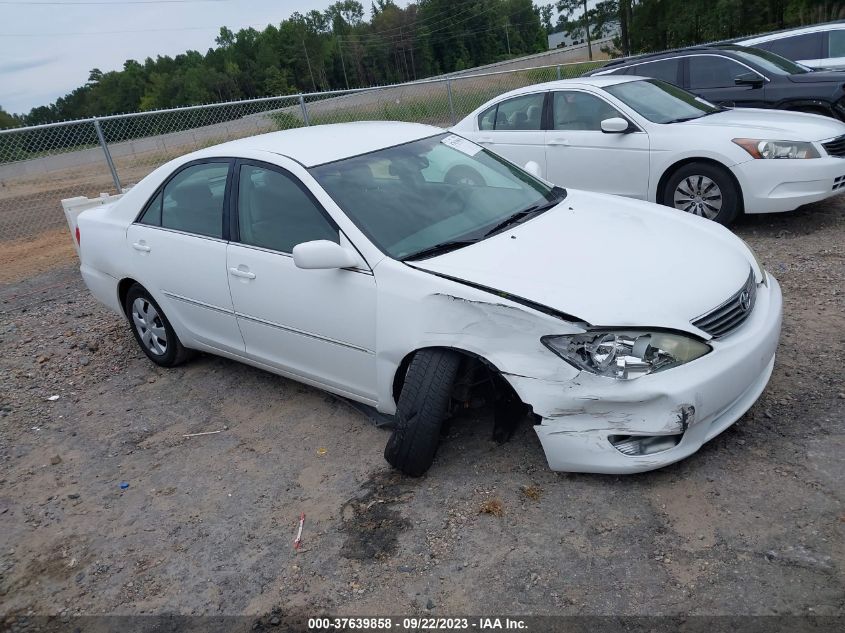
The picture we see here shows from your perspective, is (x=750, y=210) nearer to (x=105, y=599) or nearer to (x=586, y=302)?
(x=586, y=302)

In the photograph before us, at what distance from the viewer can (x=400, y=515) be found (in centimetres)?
324

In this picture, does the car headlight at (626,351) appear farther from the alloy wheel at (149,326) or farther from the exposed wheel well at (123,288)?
the exposed wheel well at (123,288)

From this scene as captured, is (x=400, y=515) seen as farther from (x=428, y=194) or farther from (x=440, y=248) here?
(x=428, y=194)

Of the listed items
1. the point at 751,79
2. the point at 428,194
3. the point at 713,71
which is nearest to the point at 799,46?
the point at 713,71

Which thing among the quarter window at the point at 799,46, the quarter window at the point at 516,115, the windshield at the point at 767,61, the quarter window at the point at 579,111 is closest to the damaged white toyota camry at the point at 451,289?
the quarter window at the point at 579,111

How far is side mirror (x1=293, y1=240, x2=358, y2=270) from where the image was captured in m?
3.53

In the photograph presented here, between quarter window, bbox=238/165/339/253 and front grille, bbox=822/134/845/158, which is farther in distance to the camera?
front grille, bbox=822/134/845/158

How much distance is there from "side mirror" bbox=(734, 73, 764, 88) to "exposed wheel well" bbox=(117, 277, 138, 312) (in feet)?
24.6

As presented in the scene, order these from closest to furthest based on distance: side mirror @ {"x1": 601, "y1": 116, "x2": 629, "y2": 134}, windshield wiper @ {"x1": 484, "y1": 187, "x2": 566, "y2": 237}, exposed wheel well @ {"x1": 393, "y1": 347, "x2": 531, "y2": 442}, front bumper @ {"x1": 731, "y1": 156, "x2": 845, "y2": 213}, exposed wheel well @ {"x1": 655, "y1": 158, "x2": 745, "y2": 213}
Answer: exposed wheel well @ {"x1": 393, "y1": 347, "x2": 531, "y2": 442}, windshield wiper @ {"x1": 484, "y1": 187, "x2": 566, "y2": 237}, front bumper @ {"x1": 731, "y1": 156, "x2": 845, "y2": 213}, exposed wheel well @ {"x1": 655, "y1": 158, "x2": 745, "y2": 213}, side mirror @ {"x1": 601, "y1": 116, "x2": 629, "y2": 134}

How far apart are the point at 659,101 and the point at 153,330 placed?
5404mm

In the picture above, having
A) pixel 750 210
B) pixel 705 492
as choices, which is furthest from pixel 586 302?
pixel 750 210

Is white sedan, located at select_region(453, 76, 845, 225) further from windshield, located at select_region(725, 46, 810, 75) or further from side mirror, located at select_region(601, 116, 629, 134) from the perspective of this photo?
windshield, located at select_region(725, 46, 810, 75)

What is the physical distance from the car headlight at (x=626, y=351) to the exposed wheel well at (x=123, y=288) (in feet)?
11.7

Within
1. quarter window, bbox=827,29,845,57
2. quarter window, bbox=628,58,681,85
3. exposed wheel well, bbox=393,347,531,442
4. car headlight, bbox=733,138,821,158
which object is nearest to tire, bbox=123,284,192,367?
exposed wheel well, bbox=393,347,531,442
